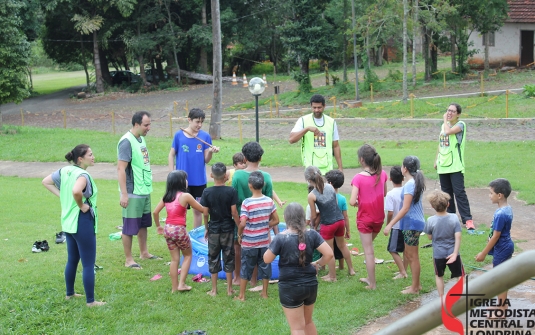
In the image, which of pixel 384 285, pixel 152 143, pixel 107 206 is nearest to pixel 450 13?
pixel 152 143

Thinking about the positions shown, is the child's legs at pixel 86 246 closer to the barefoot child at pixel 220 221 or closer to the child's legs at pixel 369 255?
the barefoot child at pixel 220 221

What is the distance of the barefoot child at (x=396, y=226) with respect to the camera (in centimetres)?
756

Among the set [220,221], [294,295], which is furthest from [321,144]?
[294,295]

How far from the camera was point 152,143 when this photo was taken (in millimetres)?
21484

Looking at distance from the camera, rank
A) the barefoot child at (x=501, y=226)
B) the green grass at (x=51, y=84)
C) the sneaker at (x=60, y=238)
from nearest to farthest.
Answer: the barefoot child at (x=501, y=226), the sneaker at (x=60, y=238), the green grass at (x=51, y=84)

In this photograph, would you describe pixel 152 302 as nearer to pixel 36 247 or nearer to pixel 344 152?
pixel 36 247

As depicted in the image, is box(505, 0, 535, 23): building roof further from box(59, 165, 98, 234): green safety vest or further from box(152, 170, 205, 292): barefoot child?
box(59, 165, 98, 234): green safety vest

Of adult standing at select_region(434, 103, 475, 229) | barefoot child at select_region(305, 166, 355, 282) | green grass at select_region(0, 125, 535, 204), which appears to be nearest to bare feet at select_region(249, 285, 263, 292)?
barefoot child at select_region(305, 166, 355, 282)

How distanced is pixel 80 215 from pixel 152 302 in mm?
1298

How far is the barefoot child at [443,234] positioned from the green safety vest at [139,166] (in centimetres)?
378

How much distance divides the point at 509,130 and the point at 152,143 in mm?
11940

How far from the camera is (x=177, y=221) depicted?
7262 mm

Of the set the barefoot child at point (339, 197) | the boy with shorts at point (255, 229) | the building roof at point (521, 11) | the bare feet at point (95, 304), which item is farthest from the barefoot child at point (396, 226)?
the building roof at point (521, 11)

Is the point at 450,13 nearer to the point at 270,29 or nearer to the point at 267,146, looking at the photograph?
the point at 267,146
